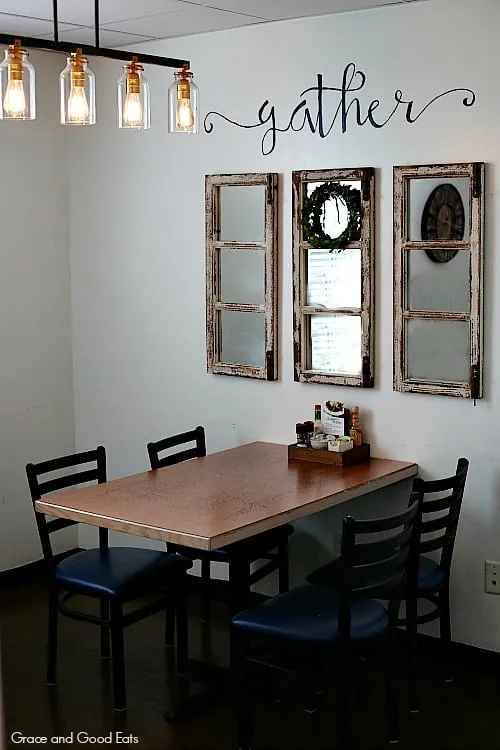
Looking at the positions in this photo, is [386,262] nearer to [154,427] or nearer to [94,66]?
[154,427]

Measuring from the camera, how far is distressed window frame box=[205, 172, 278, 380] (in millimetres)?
4098

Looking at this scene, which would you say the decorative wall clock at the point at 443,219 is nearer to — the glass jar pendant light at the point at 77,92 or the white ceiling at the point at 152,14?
the white ceiling at the point at 152,14

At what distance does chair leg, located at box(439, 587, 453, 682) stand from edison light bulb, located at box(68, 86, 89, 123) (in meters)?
2.09

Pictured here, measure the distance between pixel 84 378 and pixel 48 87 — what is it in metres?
1.44

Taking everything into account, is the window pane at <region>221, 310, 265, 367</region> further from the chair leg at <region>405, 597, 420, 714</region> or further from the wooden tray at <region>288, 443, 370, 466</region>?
the chair leg at <region>405, 597, 420, 714</region>

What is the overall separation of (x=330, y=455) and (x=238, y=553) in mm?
573

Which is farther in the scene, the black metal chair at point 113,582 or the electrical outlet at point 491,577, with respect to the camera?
the electrical outlet at point 491,577

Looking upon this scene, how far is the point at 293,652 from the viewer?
3822mm

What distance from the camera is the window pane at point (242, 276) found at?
4.19m

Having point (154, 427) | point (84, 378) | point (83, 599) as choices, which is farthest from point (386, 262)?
point (83, 599)

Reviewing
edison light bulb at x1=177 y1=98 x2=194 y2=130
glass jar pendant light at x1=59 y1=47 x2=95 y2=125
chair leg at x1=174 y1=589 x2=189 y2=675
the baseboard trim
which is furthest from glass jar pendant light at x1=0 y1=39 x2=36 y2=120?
A: the baseboard trim

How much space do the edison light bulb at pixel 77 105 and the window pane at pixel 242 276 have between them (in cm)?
157

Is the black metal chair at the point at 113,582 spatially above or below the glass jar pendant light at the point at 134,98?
below

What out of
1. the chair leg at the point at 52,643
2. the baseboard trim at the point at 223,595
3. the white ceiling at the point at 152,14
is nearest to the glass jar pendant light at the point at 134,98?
the white ceiling at the point at 152,14
